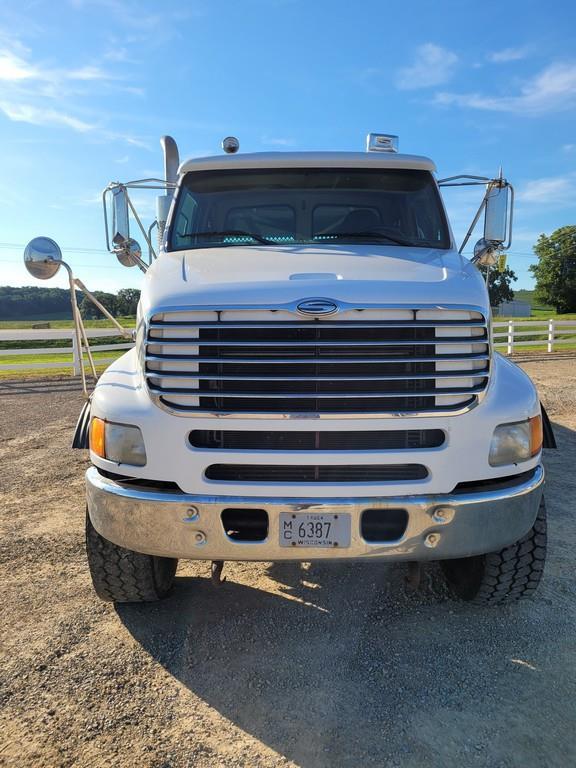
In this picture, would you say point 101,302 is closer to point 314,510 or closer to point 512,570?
point 314,510

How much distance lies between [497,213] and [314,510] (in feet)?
9.51

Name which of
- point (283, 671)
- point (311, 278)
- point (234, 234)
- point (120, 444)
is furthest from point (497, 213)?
point (283, 671)

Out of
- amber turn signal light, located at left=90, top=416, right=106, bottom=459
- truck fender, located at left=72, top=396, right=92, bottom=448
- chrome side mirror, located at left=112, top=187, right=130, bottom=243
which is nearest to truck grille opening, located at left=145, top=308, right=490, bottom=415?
→ amber turn signal light, located at left=90, top=416, right=106, bottom=459

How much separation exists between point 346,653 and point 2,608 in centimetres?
196

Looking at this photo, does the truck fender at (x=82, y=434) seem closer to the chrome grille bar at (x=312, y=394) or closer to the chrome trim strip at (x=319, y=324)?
the chrome grille bar at (x=312, y=394)

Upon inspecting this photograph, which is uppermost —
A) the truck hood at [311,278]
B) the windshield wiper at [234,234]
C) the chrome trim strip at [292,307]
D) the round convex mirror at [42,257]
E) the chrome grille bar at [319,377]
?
the windshield wiper at [234,234]

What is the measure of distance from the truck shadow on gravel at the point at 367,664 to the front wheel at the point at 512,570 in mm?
149

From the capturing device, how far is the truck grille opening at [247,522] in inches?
101

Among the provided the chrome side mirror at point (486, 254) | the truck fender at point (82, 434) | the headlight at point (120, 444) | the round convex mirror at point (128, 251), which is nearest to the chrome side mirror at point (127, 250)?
the round convex mirror at point (128, 251)

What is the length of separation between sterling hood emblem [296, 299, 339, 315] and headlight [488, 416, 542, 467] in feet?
3.08

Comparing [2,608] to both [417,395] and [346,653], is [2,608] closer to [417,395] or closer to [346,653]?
[346,653]

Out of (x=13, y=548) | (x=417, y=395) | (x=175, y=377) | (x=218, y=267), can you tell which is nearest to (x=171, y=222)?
(x=218, y=267)

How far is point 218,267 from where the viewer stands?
300 centimetres

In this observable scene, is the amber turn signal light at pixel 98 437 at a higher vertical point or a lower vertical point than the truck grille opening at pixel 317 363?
lower
